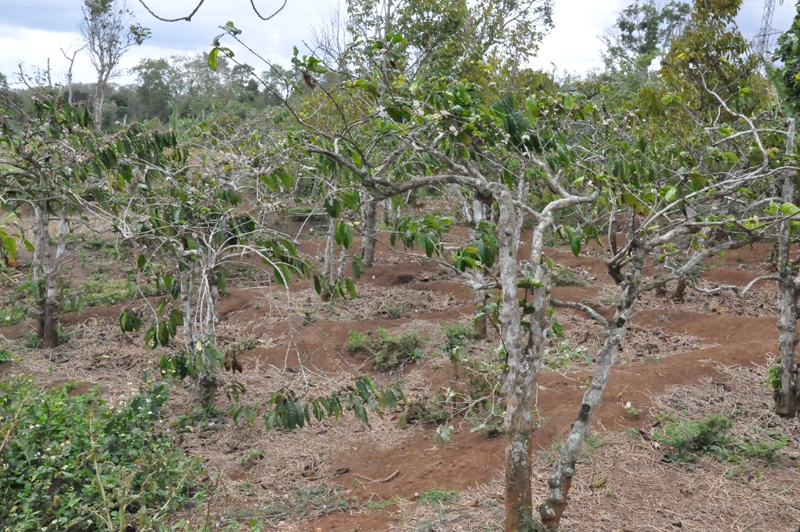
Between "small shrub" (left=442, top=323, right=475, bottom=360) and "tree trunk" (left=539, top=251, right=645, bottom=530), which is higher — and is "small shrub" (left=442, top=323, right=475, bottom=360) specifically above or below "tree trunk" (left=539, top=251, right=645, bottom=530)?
below

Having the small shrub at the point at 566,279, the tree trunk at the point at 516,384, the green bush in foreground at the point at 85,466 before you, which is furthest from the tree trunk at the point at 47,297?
the small shrub at the point at 566,279

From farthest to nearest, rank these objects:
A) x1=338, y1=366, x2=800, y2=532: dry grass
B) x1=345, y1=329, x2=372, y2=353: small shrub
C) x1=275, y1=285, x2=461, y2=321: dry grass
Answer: x1=275, y1=285, x2=461, y2=321: dry grass < x1=345, y1=329, x2=372, y2=353: small shrub < x1=338, y1=366, x2=800, y2=532: dry grass

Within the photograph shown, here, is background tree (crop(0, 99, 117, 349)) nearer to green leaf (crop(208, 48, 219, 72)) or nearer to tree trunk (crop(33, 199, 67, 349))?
green leaf (crop(208, 48, 219, 72))

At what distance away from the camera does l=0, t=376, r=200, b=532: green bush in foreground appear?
135 inches

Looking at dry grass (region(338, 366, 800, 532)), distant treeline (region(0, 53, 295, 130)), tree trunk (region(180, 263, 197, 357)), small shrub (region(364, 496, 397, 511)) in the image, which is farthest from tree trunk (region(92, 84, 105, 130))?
dry grass (region(338, 366, 800, 532))

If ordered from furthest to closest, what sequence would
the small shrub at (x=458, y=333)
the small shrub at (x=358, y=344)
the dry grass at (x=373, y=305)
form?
the dry grass at (x=373, y=305), the small shrub at (x=358, y=344), the small shrub at (x=458, y=333)

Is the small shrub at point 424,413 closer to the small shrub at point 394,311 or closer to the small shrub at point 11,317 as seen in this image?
the small shrub at point 394,311

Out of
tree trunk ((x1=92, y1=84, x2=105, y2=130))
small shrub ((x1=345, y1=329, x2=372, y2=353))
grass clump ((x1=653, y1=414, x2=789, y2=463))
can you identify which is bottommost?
small shrub ((x1=345, y1=329, x2=372, y2=353))

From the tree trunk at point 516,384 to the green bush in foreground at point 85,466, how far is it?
1.85 meters

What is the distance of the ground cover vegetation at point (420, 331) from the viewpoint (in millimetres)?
3098

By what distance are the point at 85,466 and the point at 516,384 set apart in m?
2.93

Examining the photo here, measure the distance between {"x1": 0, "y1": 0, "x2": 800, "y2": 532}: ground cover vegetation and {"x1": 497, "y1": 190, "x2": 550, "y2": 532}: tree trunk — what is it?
13mm

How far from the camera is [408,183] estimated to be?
3158 millimetres

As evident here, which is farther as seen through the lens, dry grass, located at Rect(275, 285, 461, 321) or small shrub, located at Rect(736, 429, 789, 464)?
dry grass, located at Rect(275, 285, 461, 321)
